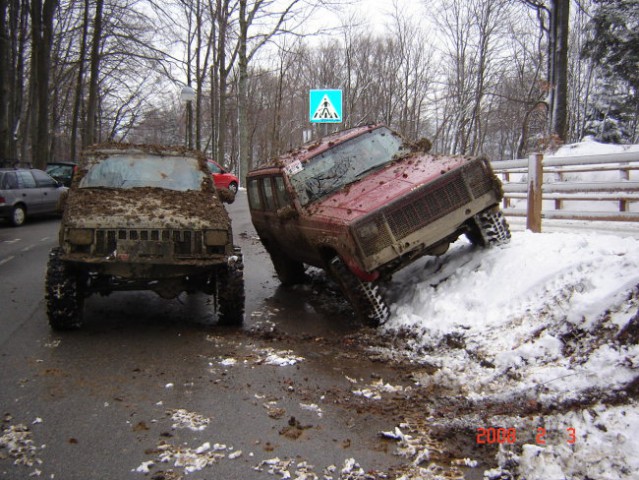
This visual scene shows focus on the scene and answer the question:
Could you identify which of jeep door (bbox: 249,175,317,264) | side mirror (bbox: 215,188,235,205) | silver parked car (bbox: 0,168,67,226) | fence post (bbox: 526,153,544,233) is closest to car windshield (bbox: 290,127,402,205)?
jeep door (bbox: 249,175,317,264)

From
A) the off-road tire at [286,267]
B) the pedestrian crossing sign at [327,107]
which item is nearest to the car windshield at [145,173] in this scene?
the off-road tire at [286,267]

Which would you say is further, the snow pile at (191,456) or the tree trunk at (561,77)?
the tree trunk at (561,77)

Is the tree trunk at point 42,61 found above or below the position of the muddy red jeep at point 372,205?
above

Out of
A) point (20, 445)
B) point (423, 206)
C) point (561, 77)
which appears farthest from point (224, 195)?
point (561, 77)

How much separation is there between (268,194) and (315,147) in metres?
0.98

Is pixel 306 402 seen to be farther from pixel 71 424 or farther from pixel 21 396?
pixel 21 396

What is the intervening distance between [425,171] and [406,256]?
44.2 inches

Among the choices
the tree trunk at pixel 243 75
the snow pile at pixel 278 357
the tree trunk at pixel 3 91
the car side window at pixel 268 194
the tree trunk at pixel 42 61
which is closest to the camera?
the snow pile at pixel 278 357

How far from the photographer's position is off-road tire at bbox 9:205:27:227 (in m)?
15.4

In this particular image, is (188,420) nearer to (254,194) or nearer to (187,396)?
(187,396)

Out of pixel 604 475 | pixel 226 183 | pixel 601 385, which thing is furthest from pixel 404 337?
pixel 226 183

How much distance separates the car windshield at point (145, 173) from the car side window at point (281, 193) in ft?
3.15

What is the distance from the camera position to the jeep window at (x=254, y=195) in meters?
8.29

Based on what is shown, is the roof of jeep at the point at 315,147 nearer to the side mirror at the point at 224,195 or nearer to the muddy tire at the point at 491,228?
the side mirror at the point at 224,195
